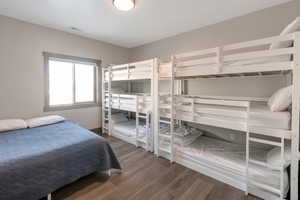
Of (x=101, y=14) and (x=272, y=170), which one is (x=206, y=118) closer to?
(x=272, y=170)

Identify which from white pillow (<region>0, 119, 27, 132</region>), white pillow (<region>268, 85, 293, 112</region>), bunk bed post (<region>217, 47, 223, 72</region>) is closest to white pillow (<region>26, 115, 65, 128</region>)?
white pillow (<region>0, 119, 27, 132</region>)

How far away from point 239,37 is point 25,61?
4270mm

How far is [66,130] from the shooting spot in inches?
98.0

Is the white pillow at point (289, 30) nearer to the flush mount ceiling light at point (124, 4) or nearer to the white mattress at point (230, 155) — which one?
the white mattress at point (230, 155)

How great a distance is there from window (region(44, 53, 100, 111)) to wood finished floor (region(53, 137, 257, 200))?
225 centimetres

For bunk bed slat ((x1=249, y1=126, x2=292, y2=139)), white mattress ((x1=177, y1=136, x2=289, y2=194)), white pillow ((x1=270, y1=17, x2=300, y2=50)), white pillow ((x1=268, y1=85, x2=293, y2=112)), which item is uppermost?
white pillow ((x1=270, y1=17, x2=300, y2=50))

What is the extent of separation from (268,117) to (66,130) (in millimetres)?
2911

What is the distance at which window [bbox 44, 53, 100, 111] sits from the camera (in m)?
3.40

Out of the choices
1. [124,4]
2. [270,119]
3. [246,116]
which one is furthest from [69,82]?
[270,119]

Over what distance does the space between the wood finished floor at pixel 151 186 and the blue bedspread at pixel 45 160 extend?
201 millimetres

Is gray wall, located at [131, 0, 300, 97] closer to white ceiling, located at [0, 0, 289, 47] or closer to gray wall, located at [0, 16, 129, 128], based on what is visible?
white ceiling, located at [0, 0, 289, 47]

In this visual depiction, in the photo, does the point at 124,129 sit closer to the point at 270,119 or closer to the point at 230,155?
the point at 230,155

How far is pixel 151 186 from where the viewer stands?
6.47ft

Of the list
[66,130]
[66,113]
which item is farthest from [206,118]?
[66,113]
